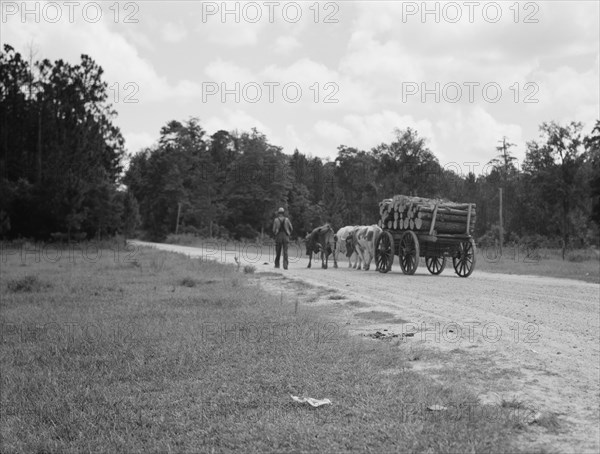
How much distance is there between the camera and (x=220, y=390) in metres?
6.05

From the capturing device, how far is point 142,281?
55.3 feet

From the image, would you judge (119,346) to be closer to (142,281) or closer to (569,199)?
(142,281)

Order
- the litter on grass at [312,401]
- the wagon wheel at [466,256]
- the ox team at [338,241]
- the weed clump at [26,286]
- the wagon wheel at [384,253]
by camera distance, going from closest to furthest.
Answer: the litter on grass at [312,401], the weed clump at [26,286], the wagon wheel at [466,256], the wagon wheel at [384,253], the ox team at [338,241]

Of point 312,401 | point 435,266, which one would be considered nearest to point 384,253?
point 435,266

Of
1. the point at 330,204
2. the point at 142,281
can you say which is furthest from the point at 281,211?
the point at 330,204

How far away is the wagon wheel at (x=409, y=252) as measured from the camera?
1805cm

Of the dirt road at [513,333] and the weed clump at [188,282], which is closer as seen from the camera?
the dirt road at [513,333]

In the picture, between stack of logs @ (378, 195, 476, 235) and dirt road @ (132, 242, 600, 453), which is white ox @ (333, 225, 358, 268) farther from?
dirt road @ (132, 242, 600, 453)

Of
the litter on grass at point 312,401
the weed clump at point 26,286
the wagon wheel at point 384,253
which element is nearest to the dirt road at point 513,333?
the litter on grass at point 312,401

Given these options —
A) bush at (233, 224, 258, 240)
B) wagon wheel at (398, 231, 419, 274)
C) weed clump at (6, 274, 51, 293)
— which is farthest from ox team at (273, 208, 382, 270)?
bush at (233, 224, 258, 240)

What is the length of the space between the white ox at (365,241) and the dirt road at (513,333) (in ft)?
17.5

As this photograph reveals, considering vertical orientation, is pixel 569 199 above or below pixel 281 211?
above

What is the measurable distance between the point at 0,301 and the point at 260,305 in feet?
19.0

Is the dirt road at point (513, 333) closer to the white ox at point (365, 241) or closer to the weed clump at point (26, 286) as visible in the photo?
the white ox at point (365, 241)
